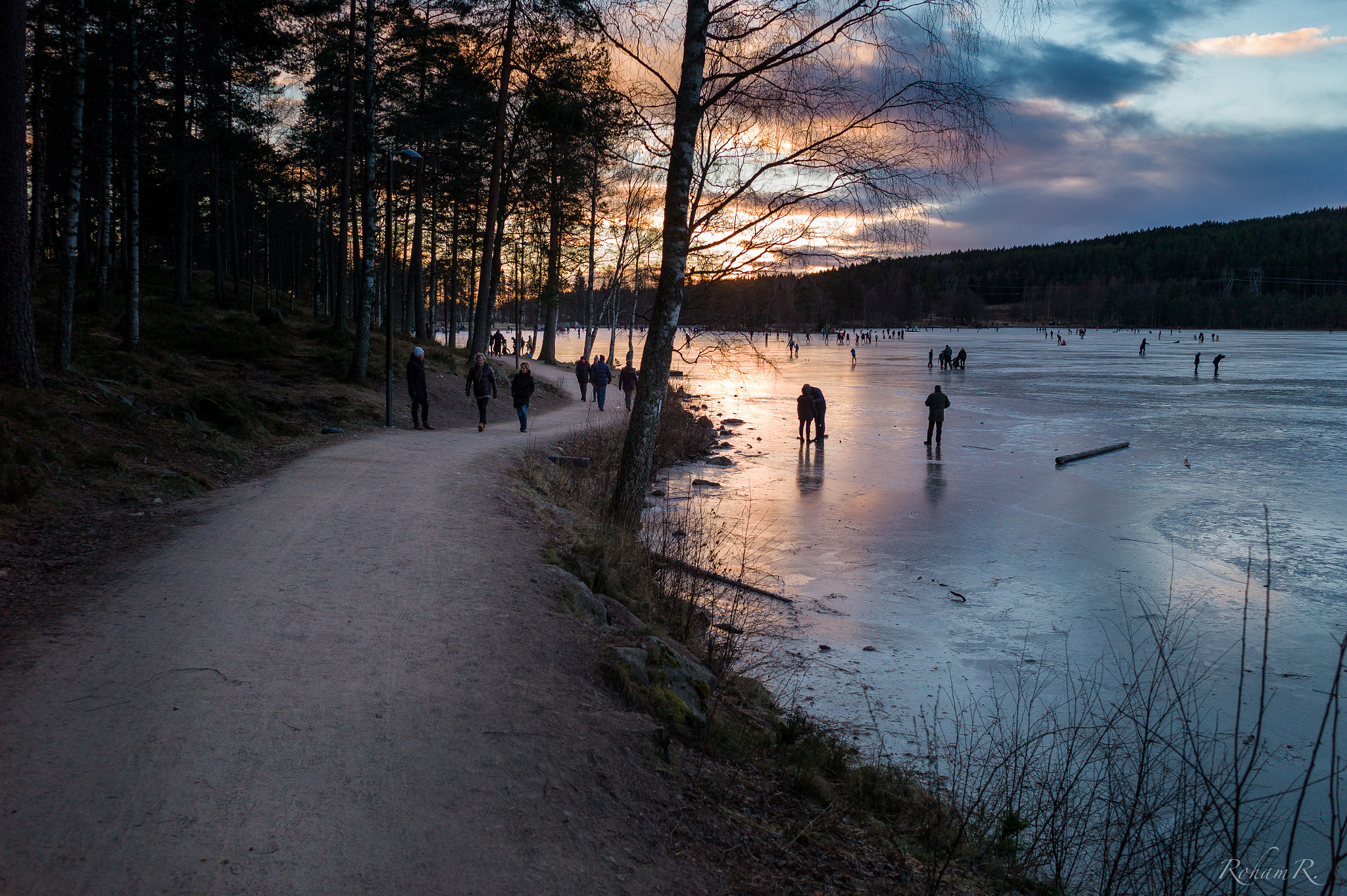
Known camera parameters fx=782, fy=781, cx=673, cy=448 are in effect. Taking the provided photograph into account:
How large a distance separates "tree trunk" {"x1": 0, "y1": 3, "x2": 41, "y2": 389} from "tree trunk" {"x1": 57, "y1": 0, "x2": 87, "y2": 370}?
2383 mm

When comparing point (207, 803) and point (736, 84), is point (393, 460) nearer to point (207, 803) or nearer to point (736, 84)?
point (736, 84)

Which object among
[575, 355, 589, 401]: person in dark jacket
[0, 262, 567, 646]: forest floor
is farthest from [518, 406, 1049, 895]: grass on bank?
[575, 355, 589, 401]: person in dark jacket

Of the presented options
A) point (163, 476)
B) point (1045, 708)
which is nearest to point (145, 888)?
point (1045, 708)

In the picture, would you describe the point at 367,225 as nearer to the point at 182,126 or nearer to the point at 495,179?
the point at 495,179

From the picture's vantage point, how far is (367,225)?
22500 mm

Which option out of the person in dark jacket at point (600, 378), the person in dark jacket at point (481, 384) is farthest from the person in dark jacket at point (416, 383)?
the person in dark jacket at point (600, 378)

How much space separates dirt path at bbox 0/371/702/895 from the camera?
3490mm

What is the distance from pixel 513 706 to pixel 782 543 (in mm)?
8875

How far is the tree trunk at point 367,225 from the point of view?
67.7ft

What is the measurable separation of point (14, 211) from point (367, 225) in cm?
1204

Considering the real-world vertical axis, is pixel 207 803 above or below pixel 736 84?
below

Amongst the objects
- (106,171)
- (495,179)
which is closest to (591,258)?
(495,179)

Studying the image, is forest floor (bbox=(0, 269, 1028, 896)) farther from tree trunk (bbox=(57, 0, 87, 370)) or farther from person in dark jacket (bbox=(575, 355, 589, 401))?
person in dark jacket (bbox=(575, 355, 589, 401))

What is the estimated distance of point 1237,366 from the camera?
62.8m
